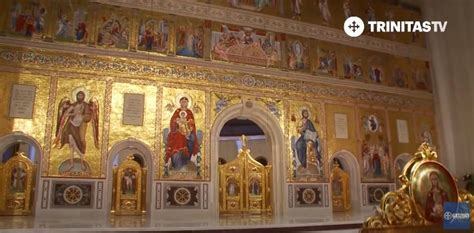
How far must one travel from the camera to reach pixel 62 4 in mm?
10984

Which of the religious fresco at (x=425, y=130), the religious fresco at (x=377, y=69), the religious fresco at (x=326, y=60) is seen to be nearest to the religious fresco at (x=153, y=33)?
the religious fresco at (x=326, y=60)

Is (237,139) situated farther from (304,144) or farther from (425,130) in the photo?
(425,130)

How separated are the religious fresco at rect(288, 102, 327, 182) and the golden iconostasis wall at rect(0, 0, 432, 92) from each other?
1.36m

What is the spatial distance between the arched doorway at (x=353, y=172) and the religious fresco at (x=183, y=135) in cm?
469

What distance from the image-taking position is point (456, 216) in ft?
11.4

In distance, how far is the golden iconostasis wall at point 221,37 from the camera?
10.7 m

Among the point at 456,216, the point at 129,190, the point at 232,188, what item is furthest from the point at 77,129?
the point at 456,216

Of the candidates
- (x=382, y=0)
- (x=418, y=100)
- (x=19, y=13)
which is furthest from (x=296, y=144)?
(x=19, y=13)

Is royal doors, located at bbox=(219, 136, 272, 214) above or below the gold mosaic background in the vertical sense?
below

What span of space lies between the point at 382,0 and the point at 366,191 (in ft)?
24.7

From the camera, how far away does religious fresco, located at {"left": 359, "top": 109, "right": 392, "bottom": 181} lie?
1377 centimetres

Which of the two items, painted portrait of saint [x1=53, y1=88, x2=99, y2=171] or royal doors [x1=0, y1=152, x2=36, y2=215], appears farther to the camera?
painted portrait of saint [x1=53, y1=88, x2=99, y2=171]

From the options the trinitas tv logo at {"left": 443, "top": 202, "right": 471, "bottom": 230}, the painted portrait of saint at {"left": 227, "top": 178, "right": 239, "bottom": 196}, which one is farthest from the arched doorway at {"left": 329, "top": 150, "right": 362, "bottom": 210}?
the trinitas tv logo at {"left": 443, "top": 202, "right": 471, "bottom": 230}

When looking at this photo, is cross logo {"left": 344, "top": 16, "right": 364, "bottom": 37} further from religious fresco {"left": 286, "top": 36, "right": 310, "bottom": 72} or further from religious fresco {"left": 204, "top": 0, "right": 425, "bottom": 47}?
religious fresco {"left": 286, "top": 36, "right": 310, "bottom": 72}
